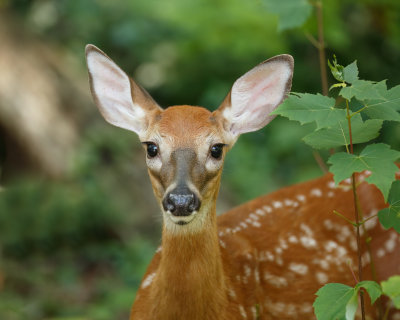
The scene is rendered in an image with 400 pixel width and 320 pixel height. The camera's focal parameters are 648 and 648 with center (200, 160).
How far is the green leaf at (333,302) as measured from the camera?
250cm

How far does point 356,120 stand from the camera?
2721 millimetres

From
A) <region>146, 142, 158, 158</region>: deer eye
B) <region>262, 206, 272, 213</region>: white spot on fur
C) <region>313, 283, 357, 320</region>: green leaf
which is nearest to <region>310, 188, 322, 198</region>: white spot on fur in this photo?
<region>262, 206, 272, 213</region>: white spot on fur

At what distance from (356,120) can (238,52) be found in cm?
459

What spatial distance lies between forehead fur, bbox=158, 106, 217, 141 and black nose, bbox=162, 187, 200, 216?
1.15 ft

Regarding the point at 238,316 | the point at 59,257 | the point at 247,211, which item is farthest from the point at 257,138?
the point at 238,316

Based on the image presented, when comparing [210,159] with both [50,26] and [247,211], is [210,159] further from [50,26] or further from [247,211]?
[50,26]

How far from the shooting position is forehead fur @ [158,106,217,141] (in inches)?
123

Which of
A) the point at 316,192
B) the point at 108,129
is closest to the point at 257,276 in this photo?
the point at 316,192

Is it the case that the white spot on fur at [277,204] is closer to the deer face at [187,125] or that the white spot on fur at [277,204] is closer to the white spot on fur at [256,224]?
the white spot on fur at [256,224]

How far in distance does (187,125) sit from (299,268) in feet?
3.62

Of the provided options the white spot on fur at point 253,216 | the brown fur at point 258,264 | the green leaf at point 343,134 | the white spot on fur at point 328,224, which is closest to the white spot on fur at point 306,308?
the brown fur at point 258,264

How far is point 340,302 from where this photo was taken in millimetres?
2521

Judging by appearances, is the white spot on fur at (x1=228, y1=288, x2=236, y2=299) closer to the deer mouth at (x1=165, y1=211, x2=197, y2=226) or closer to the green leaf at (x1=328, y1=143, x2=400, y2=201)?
the deer mouth at (x1=165, y1=211, x2=197, y2=226)

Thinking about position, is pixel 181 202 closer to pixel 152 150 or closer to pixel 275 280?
pixel 152 150
